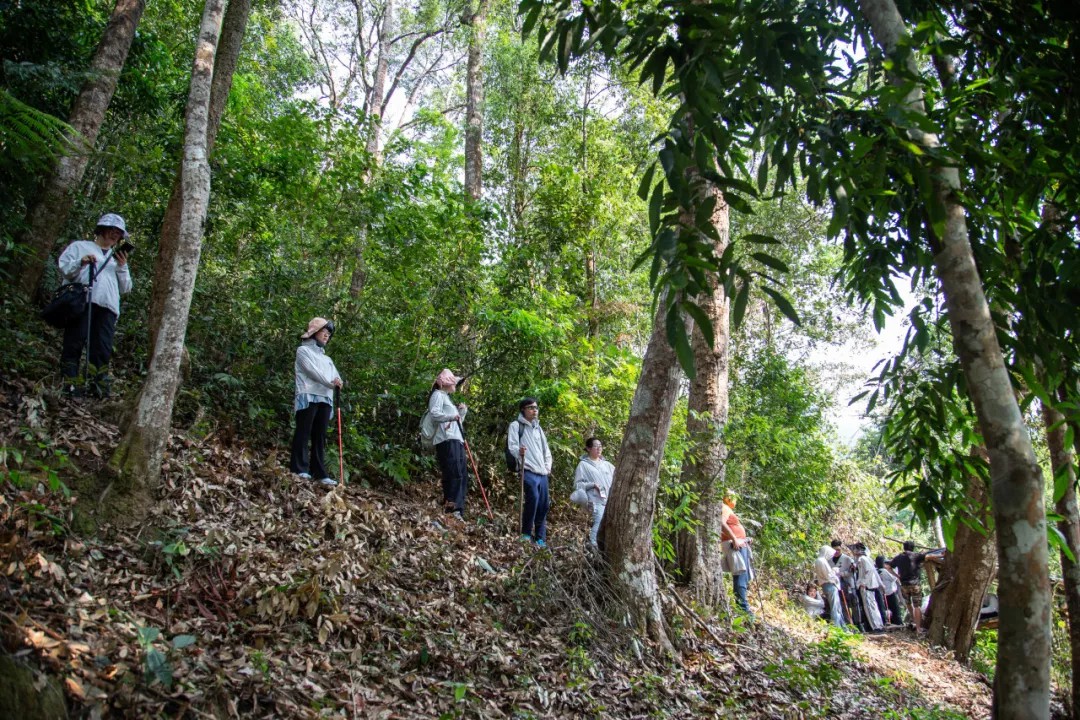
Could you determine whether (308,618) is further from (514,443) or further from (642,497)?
(514,443)

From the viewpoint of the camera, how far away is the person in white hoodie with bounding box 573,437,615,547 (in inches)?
310

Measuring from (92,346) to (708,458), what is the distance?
690cm

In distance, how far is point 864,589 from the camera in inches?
546

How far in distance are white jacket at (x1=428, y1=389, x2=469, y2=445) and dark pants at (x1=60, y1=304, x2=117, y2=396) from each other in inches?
131

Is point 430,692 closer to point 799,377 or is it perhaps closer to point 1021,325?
point 1021,325

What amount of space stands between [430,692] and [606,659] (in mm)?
1736

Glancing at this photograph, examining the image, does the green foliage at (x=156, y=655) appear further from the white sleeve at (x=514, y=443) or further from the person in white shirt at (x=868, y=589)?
the person in white shirt at (x=868, y=589)

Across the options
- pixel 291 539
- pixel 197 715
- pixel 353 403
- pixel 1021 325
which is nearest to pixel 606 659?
pixel 291 539

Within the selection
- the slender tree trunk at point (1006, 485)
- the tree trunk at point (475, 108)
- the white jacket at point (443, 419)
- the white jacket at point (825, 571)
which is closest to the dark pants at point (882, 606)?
the white jacket at point (825, 571)

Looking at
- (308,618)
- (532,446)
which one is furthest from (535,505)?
(308,618)

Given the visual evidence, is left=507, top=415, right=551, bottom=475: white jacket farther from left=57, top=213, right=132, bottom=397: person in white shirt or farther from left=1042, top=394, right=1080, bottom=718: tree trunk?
left=1042, top=394, right=1080, bottom=718: tree trunk

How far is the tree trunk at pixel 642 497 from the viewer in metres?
5.90

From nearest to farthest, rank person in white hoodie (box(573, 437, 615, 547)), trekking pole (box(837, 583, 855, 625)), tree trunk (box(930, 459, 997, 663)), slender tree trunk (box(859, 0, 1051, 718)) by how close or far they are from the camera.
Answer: slender tree trunk (box(859, 0, 1051, 718)), person in white hoodie (box(573, 437, 615, 547)), tree trunk (box(930, 459, 997, 663)), trekking pole (box(837, 583, 855, 625))

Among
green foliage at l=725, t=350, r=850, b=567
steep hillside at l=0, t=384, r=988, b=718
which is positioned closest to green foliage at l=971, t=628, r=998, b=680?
green foliage at l=725, t=350, r=850, b=567
